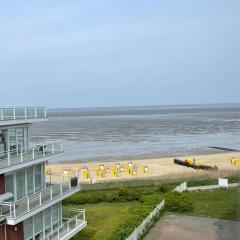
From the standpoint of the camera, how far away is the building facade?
20.1m

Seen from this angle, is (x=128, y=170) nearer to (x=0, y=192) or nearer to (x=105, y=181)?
(x=105, y=181)

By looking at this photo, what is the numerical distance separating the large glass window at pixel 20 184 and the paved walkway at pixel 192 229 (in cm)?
904

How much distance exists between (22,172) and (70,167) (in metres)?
37.4

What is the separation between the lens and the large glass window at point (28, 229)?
21.8 metres

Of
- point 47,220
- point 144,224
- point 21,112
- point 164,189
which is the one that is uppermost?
point 21,112

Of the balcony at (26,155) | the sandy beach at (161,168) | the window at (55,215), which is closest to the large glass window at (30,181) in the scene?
the balcony at (26,155)

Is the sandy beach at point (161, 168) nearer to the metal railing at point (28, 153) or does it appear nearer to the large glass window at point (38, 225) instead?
the metal railing at point (28, 153)

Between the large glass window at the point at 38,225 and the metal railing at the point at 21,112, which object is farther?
the large glass window at the point at 38,225

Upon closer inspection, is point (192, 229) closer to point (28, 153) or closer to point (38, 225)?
point (38, 225)

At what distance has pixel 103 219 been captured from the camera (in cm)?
3161

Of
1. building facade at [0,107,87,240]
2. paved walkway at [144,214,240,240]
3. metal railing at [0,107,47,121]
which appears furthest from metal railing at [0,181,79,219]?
paved walkway at [144,214,240,240]

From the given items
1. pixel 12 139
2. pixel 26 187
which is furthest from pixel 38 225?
pixel 12 139

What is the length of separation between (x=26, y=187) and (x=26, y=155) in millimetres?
1807

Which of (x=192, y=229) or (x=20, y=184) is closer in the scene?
(x=20, y=184)
